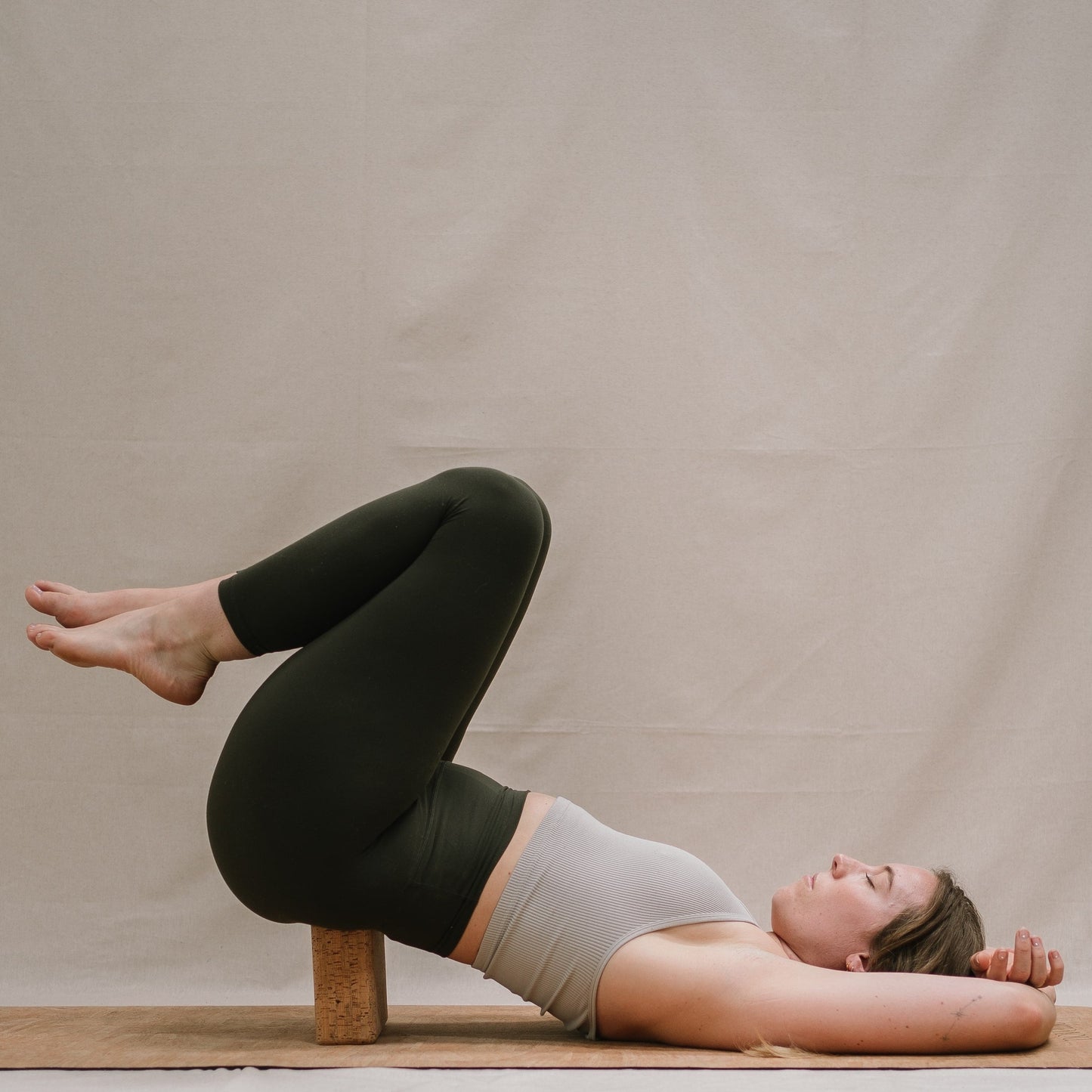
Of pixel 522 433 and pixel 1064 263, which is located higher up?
pixel 1064 263

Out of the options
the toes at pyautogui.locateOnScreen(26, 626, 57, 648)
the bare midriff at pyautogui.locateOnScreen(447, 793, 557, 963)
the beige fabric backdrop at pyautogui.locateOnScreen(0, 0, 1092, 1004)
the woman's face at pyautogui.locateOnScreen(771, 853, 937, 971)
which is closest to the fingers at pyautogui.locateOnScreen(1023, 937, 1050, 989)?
the woman's face at pyautogui.locateOnScreen(771, 853, 937, 971)

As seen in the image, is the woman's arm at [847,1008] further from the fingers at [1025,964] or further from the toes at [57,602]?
the toes at [57,602]

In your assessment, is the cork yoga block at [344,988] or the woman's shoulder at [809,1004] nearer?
the woman's shoulder at [809,1004]

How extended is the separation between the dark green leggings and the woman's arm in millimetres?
323

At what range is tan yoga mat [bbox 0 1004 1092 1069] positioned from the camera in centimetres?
131

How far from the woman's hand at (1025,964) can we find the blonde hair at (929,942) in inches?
2.0

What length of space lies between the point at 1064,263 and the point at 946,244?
257mm

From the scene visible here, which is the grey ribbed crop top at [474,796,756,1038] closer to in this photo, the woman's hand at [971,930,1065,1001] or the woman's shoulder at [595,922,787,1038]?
the woman's shoulder at [595,922,787,1038]

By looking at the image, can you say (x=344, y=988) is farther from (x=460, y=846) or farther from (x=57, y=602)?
(x=57, y=602)

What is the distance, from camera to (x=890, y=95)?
8.21 feet

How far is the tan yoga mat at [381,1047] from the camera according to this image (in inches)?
51.7

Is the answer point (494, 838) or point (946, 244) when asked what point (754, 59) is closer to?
point (946, 244)

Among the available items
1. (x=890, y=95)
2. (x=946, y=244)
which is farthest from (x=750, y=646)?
(x=890, y=95)

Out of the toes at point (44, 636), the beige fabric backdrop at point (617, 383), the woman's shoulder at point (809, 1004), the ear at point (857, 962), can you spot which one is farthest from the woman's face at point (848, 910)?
the toes at point (44, 636)
